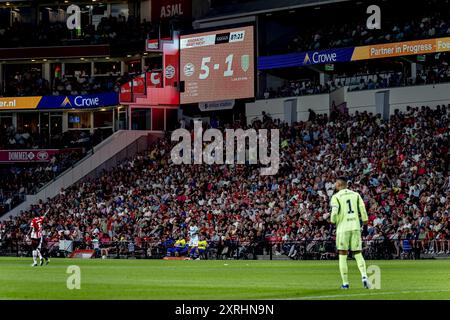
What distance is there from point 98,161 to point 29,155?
25.3 feet

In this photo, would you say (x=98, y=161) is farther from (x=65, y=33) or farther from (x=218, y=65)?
(x=65, y=33)

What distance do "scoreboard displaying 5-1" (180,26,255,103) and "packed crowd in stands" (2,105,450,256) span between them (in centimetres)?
248

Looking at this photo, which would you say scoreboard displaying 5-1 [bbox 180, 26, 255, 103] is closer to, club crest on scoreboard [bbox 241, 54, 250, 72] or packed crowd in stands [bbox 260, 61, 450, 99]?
club crest on scoreboard [bbox 241, 54, 250, 72]

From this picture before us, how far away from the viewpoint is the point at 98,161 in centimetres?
6378

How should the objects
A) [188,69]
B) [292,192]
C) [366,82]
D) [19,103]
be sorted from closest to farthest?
[292,192], [366,82], [188,69], [19,103]

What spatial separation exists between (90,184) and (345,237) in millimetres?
41682

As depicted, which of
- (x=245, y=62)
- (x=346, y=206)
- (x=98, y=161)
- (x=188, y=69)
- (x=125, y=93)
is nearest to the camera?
(x=346, y=206)

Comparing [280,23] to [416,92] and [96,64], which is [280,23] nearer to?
[416,92]

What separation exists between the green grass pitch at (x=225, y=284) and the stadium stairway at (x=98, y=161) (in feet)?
108

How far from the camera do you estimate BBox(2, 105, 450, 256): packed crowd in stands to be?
40531mm

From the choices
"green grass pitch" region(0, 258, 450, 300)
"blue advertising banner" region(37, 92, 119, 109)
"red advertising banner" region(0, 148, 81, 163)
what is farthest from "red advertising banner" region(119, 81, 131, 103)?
"green grass pitch" region(0, 258, 450, 300)

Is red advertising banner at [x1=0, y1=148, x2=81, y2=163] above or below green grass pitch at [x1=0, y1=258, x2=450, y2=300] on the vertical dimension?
above

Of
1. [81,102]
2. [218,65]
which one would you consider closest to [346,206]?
[218,65]
